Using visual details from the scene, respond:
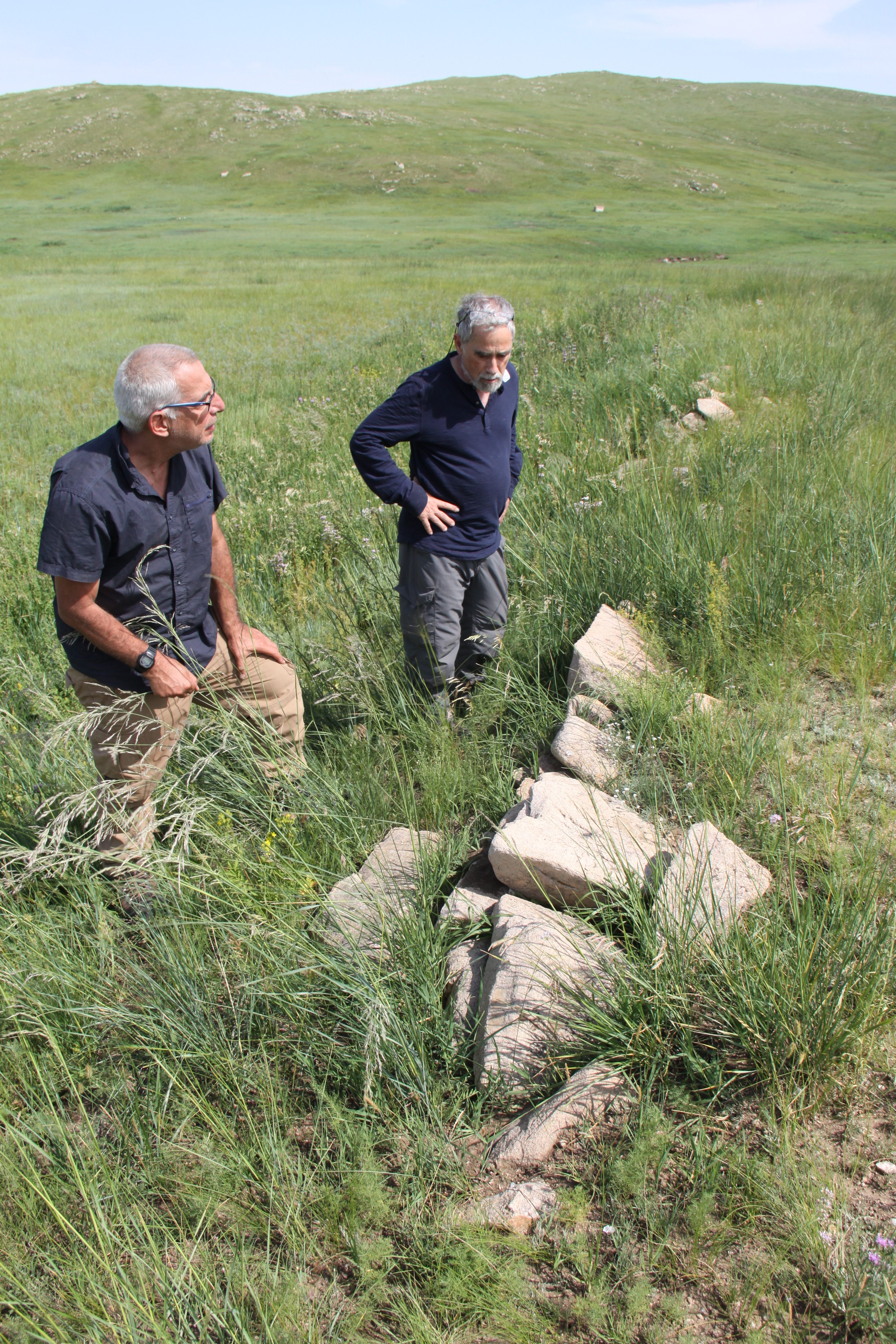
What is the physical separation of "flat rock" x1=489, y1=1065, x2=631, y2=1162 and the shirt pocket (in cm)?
234

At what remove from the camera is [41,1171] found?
2191mm

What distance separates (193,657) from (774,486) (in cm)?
373

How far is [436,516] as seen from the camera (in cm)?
387

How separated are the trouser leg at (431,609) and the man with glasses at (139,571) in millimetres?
881

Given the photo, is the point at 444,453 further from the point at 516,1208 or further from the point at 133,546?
the point at 516,1208

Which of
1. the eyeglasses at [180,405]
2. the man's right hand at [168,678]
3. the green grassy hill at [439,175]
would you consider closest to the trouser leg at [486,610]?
the man's right hand at [168,678]

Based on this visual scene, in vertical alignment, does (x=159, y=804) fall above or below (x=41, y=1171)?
above

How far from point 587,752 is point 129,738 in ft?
5.58

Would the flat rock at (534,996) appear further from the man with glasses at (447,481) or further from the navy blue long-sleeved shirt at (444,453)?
the navy blue long-sleeved shirt at (444,453)

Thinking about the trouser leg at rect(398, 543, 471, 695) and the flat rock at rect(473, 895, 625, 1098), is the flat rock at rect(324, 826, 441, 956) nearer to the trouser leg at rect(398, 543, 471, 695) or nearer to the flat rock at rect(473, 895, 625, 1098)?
the flat rock at rect(473, 895, 625, 1098)

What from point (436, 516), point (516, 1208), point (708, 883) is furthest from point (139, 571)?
point (516, 1208)

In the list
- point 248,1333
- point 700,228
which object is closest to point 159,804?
point 248,1333

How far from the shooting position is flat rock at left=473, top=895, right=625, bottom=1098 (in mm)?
2273

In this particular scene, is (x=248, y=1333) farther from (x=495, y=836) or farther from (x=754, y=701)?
(x=754, y=701)
